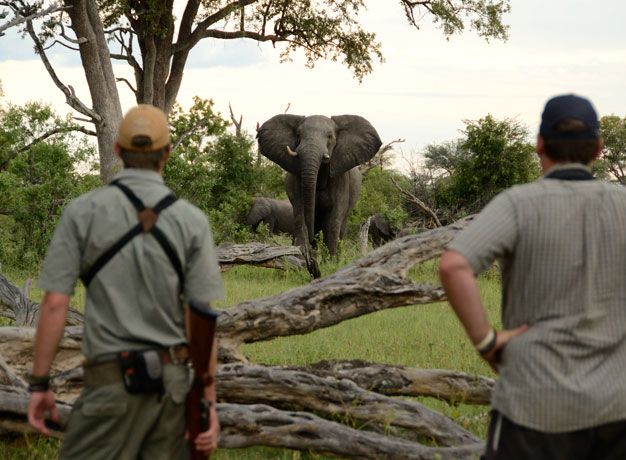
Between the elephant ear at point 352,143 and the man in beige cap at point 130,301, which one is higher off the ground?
the elephant ear at point 352,143

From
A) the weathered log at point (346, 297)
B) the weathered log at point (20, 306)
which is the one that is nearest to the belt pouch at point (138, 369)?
the weathered log at point (346, 297)

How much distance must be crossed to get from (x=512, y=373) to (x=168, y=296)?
1304 mm

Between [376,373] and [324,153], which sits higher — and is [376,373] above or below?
below

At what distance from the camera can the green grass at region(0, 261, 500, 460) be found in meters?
6.24

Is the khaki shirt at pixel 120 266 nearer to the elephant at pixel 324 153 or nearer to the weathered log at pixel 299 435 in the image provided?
the weathered log at pixel 299 435

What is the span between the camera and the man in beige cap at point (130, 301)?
3.66 meters

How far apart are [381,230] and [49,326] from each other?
25.0 metres

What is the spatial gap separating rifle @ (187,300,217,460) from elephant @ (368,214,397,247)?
80.5ft

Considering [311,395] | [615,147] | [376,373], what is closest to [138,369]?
[311,395]

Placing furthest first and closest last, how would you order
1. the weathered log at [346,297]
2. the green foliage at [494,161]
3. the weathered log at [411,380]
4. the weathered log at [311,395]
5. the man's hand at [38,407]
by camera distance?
the green foliage at [494,161] → the weathered log at [346,297] → the weathered log at [411,380] → the weathered log at [311,395] → the man's hand at [38,407]

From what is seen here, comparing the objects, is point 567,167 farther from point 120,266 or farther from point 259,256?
point 259,256

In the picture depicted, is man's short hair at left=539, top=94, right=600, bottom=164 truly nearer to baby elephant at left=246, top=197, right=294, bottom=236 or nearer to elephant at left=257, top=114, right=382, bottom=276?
elephant at left=257, top=114, right=382, bottom=276

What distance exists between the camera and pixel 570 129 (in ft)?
11.2

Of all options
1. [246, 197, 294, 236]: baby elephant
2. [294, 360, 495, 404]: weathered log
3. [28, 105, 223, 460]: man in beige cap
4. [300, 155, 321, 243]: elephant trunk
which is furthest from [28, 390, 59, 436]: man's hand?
[246, 197, 294, 236]: baby elephant
